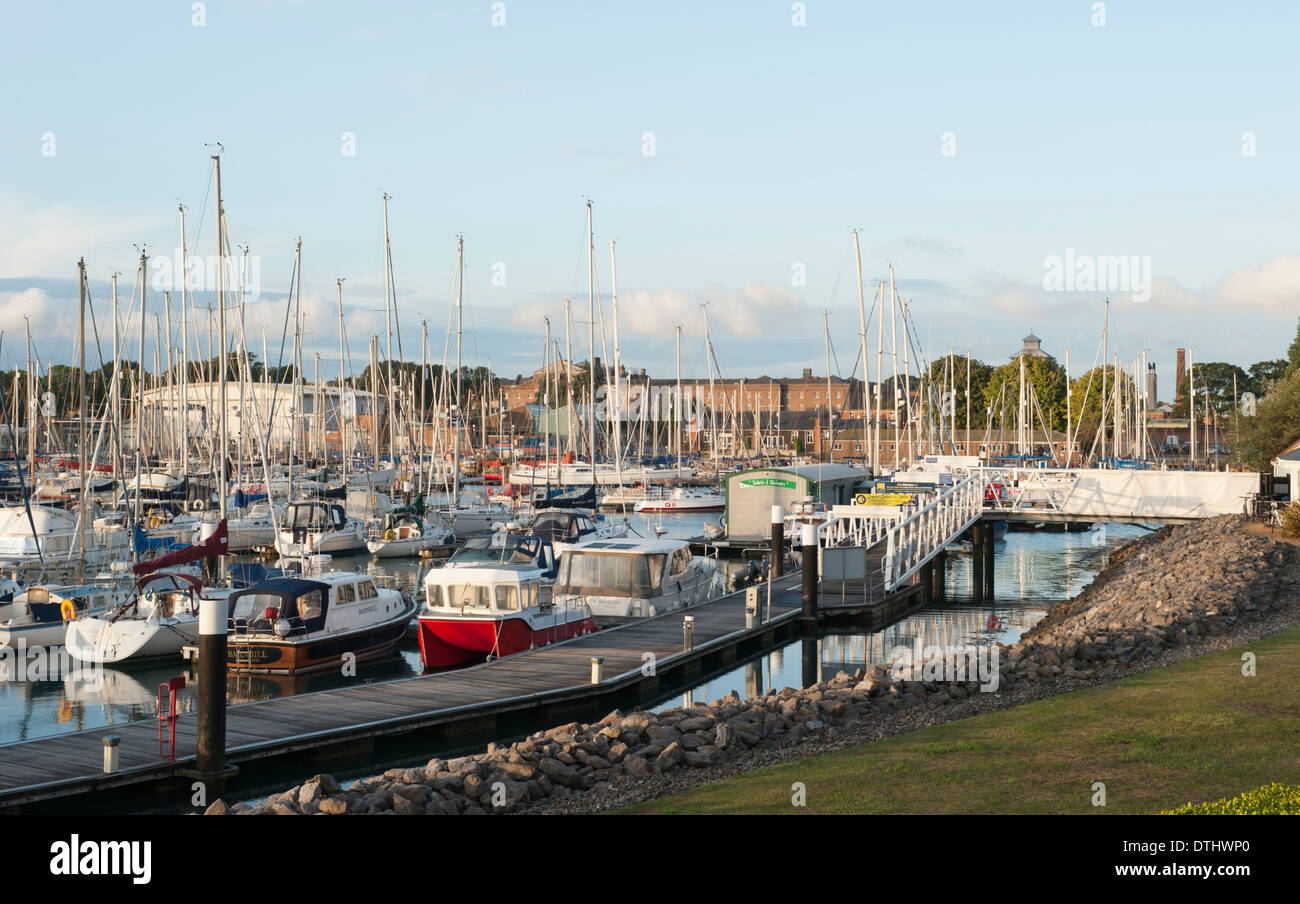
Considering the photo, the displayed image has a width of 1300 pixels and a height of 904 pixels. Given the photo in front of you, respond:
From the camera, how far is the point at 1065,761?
14.3 m

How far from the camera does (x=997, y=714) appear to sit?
17.7 metres

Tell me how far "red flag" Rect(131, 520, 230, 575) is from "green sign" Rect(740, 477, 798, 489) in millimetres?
26636

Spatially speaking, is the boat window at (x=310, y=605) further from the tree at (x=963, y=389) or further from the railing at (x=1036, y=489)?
the tree at (x=963, y=389)

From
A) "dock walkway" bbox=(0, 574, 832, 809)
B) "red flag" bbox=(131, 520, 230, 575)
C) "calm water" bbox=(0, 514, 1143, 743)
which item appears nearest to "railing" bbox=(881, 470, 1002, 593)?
"calm water" bbox=(0, 514, 1143, 743)

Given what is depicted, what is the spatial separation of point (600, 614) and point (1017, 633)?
1376cm

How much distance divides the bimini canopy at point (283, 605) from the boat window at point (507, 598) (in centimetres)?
473

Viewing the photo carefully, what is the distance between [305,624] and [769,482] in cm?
2988

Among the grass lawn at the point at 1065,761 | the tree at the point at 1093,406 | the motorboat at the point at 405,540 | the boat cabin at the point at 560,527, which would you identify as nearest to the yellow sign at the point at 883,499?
the boat cabin at the point at 560,527

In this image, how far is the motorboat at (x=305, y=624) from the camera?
95.9ft
